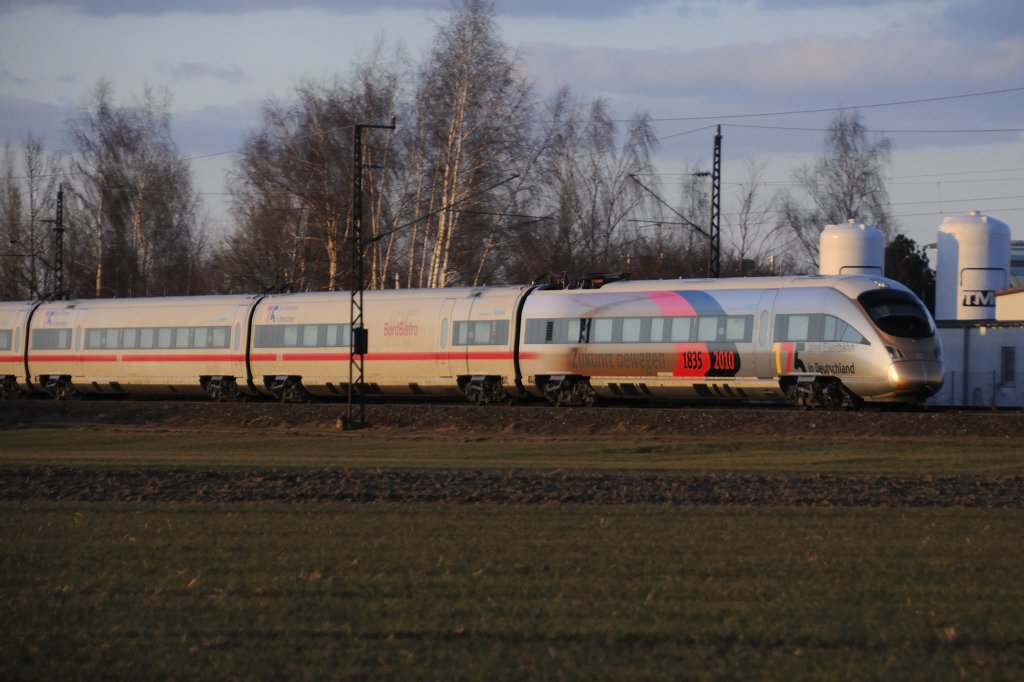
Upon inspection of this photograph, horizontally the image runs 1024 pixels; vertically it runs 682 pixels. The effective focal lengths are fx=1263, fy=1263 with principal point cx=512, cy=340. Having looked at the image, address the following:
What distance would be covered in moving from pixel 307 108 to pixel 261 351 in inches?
746

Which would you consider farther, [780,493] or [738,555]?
[780,493]

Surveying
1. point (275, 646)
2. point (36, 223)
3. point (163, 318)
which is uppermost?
point (36, 223)

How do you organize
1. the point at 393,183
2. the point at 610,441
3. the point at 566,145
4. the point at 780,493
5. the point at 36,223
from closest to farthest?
the point at 780,493
the point at 610,441
the point at 393,183
the point at 566,145
the point at 36,223

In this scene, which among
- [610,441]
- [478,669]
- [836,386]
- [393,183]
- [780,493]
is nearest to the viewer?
[478,669]

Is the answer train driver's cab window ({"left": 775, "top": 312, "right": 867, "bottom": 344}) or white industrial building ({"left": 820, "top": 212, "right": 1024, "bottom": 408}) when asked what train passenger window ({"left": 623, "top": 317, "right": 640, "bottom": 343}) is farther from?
white industrial building ({"left": 820, "top": 212, "right": 1024, "bottom": 408})

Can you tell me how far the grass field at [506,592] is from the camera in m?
7.51

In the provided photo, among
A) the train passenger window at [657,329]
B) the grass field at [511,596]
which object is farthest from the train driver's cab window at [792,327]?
the grass field at [511,596]

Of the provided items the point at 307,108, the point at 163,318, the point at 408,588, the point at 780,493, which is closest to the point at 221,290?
the point at 307,108

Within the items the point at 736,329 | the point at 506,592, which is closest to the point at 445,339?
the point at 736,329

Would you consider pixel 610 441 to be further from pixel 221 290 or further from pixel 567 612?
pixel 221 290

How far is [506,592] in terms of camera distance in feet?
30.9

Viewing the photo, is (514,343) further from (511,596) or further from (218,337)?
(511,596)

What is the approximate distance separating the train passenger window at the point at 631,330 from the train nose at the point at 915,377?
6.81 metres

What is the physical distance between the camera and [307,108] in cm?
5512
